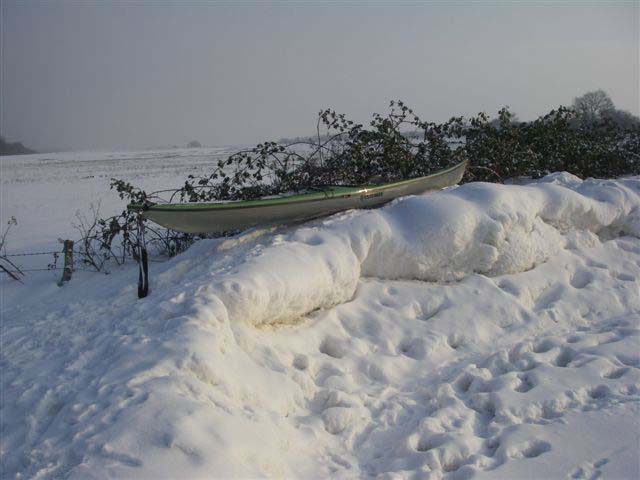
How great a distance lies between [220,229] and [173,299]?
181 centimetres

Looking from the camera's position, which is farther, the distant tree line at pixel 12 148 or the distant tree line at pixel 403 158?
the distant tree line at pixel 12 148

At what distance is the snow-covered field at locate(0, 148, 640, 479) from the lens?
2.81m

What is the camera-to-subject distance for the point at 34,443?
9.43ft

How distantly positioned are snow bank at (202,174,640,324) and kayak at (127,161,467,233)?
29 cm

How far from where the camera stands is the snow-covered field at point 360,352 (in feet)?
9.23

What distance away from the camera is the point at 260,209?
5477mm

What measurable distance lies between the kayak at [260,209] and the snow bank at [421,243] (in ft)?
0.94

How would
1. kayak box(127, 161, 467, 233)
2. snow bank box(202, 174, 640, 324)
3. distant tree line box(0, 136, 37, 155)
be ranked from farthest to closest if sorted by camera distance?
distant tree line box(0, 136, 37, 155)
kayak box(127, 161, 467, 233)
snow bank box(202, 174, 640, 324)

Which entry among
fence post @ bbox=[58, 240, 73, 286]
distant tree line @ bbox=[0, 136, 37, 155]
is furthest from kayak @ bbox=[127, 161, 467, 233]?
distant tree line @ bbox=[0, 136, 37, 155]

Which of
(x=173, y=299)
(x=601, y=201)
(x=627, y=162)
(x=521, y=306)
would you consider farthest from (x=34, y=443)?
(x=627, y=162)

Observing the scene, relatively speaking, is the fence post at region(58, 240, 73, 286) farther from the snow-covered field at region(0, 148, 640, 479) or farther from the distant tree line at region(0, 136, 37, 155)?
the distant tree line at region(0, 136, 37, 155)

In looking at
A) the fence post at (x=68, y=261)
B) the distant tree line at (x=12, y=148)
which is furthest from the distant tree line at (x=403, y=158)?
the distant tree line at (x=12, y=148)

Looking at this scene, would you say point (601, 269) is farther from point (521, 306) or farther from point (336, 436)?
point (336, 436)

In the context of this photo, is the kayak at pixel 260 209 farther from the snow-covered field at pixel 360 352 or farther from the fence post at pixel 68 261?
the fence post at pixel 68 261
